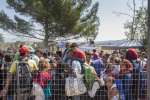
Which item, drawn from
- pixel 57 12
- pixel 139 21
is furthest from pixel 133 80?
pixel 57 12

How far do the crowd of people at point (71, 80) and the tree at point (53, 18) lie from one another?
32.7 meters

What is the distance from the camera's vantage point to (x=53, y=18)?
41.6 m

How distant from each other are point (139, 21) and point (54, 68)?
28019mm

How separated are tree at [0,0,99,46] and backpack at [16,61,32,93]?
1296 inches

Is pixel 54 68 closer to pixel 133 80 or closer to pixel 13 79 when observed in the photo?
pixel 13 79

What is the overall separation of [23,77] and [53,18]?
3344 centimetres

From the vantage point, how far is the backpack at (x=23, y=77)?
830 centimetres

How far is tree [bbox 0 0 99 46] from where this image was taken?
41656mm

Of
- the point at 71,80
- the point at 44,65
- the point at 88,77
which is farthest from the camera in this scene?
the point at 44,65

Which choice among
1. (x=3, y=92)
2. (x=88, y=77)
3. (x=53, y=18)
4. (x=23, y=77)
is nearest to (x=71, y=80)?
(x=88, y=77)

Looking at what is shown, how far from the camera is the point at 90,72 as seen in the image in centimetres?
844

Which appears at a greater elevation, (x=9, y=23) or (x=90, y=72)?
(x=9, y=23)

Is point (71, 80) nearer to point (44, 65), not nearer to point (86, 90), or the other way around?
point (86, 90)

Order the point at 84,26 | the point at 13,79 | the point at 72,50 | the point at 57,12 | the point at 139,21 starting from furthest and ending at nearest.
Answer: the point at 84,26, the point at 57,12, the point at 139,21, the point at 72,50, the point at 13,79
